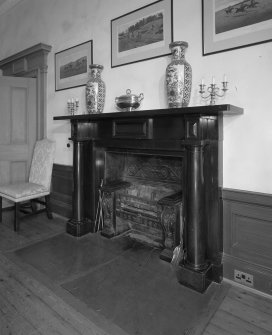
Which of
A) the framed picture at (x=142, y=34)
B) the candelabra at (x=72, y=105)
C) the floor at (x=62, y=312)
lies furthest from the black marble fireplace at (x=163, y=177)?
the framed picture at (x=142, y=34)

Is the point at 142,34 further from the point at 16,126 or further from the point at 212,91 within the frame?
the point at 16,126

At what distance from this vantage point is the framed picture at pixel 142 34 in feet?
7.63

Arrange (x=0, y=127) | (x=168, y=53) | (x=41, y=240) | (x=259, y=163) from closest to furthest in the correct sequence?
(x=259, y=163), (x=168, y=53), (x=41, y=240), (x=0, y=127)

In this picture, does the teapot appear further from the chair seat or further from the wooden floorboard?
the wooden floorboard

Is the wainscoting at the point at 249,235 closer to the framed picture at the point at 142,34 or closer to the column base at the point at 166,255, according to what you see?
the column base at the point at 166,255

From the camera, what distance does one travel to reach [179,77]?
6.68 ft

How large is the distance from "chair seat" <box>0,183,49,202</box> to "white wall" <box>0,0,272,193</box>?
1.61 feet

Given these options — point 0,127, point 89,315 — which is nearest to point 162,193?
point 89,315

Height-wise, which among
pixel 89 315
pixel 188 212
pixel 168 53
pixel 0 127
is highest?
pixel 168 53

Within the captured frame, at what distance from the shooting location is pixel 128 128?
7.78 ft

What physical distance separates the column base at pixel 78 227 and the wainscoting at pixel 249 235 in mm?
1511

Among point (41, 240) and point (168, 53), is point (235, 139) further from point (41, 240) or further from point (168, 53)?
point (41, 240)

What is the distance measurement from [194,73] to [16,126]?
2770mm

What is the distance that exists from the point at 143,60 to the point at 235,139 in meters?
1.19
